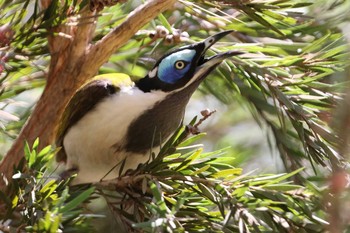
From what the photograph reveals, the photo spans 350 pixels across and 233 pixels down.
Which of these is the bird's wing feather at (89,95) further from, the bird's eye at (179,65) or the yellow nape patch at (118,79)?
the bird's eye at (179,65)

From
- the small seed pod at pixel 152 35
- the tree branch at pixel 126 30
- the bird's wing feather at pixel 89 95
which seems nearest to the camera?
the tree branch at pixel 126 30

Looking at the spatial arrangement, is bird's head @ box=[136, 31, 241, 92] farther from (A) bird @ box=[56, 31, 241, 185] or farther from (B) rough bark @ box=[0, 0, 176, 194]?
(B) rough bark @ box=[0, 0, 176, 194]

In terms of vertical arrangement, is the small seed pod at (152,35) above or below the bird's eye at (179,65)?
above

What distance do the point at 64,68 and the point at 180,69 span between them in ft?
0.75

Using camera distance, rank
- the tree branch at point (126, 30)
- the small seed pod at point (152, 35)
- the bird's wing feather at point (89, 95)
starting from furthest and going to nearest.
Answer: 1. the bird's wing feather at point (89, 95)
2. the small seed pod at point (152, 35)
3. the tree branch at point (126, 30)

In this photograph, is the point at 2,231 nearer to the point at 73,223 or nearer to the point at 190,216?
the point at 73,223

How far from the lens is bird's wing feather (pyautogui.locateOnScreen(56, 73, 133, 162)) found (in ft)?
4.68

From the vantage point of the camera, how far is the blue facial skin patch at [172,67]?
1.36 m

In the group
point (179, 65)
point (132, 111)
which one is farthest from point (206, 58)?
point (132, 111)

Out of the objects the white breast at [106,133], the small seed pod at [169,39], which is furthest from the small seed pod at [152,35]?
the white breast at [106,133]

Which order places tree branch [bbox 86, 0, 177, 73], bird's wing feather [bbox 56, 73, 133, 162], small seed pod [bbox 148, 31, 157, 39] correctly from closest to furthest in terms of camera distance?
tree branch [bbox 86, 0, 177, 73] → small seed pod [bbox 148, 31, 157, 39] → bird's wing feather [bbox 56, 73, 133, 162]

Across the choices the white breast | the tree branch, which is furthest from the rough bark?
the white breast

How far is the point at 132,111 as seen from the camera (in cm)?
137

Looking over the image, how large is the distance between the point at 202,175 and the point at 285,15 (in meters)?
0.38
